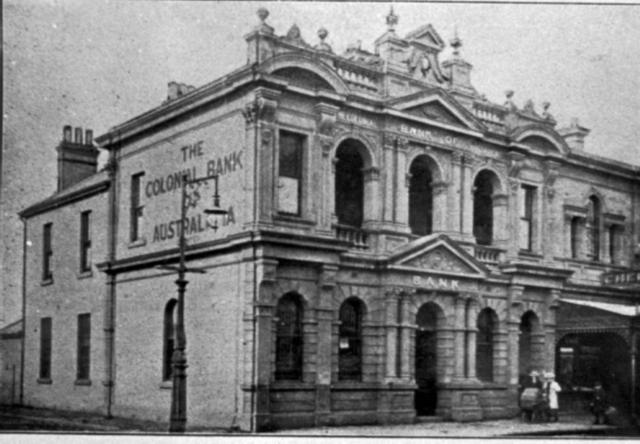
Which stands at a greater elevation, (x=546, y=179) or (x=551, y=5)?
(x=551, y=5)

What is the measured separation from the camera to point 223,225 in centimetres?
2158

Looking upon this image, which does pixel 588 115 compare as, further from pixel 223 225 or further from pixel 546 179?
pixel 223 225

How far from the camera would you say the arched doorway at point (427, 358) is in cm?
2470

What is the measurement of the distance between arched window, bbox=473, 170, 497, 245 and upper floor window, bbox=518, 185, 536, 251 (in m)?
0.90

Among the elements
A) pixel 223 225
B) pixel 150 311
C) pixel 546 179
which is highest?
pixel 546 179

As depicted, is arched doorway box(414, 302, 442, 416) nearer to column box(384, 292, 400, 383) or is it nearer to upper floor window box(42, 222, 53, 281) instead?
column box(384, 292, 400, 383)

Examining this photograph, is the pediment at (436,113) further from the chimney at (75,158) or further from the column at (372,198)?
the chimney at (75,158)

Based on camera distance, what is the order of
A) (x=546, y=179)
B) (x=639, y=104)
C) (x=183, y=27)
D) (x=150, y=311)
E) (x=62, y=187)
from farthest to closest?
(x=546, y=179), (x=62, y=187), (x=150, y=311), (x=639, y=104), (x=183, y=27)

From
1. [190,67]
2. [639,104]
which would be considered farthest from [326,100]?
[639,104]

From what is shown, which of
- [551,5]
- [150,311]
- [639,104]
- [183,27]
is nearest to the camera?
[183,27]

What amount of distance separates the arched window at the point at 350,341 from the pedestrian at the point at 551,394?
530cm

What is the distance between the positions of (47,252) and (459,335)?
36.3 ft

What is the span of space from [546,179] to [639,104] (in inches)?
227

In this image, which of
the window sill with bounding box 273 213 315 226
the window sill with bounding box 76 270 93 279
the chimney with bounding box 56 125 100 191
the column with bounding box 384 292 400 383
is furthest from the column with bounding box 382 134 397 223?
the window sill with bounding box 76 270 93 279
